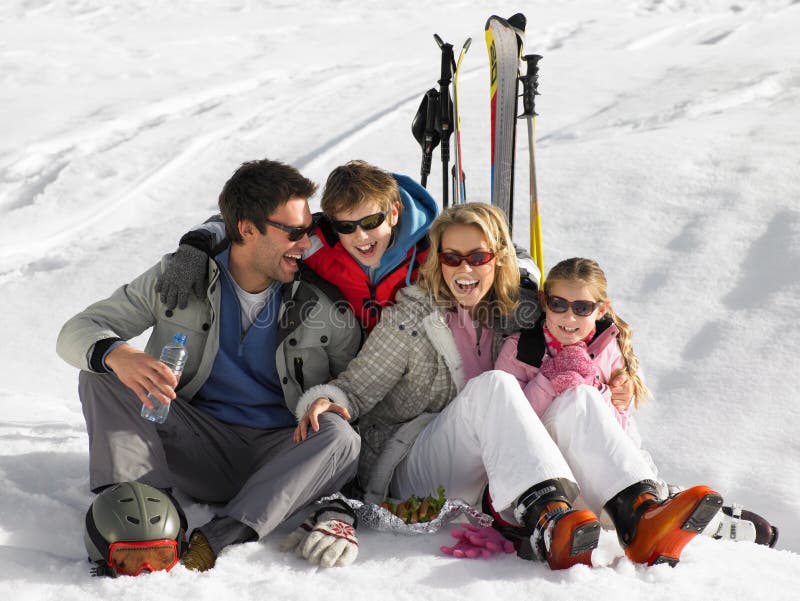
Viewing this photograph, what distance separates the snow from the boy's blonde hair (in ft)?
3.40

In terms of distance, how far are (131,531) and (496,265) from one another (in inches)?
52.6

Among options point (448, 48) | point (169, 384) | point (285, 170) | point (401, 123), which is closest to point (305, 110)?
point (401, 123)

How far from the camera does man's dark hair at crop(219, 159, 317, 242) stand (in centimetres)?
271

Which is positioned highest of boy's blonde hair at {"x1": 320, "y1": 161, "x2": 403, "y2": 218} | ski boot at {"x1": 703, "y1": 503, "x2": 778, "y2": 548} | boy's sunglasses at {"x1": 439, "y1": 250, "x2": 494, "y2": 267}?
boy's blonde hair at {"x1": 320, "y1": 161, "x2": 403, "y2": 218}

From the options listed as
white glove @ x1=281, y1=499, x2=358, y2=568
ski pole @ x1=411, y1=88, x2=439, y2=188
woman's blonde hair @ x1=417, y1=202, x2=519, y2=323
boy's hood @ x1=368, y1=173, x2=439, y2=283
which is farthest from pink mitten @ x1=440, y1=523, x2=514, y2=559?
ski pole @ x1=411, y1=88, x2=439, y2=188

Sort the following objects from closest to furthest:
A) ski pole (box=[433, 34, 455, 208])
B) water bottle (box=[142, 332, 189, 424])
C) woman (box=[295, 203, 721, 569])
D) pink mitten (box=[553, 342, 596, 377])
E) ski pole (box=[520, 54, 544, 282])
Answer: woman (box=[295, 203, 721, 569]), water bottle (box=[142, 332, 189, 424]), pink mitten (box=[553, 342, 596, 377]), ski pole (box=[520, 54, 544, 282]), ski pole (box=[433, 34, 455, 208])

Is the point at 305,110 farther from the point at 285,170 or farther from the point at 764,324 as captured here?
the point at 285,170

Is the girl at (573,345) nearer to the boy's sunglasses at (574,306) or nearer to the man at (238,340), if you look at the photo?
the boy's sunglasses at (574,306)

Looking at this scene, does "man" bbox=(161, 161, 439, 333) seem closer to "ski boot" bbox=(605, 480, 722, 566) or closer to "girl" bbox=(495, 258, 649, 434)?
"girl" bbox=(495, 258, 649, 434)

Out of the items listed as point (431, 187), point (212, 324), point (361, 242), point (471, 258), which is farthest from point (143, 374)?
point (431, 187)

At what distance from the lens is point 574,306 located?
263 centimetres

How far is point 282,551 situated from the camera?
2332mm

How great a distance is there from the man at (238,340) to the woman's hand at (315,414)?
6 cm

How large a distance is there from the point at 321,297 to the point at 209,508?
0.76 meters
